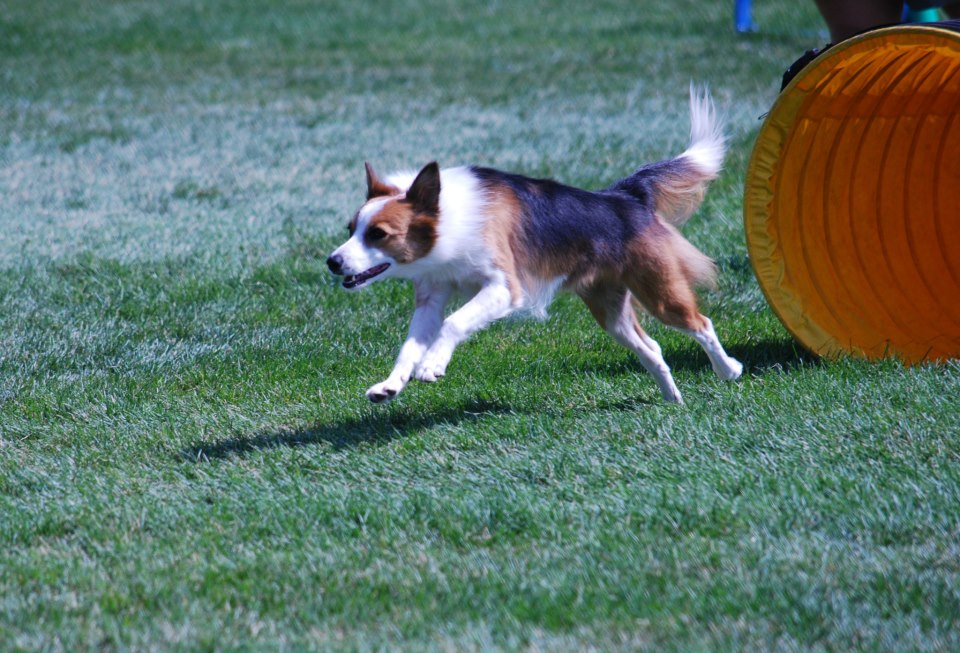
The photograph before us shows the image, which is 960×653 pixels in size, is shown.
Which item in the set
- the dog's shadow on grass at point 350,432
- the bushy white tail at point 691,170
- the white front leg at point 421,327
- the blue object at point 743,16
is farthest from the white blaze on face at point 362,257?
the blue object at point 743,16

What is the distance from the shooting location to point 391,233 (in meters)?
5.02

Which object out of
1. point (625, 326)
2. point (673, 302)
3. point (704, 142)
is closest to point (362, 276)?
point (625, 326)

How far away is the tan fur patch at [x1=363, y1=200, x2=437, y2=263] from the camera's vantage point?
5004 mm

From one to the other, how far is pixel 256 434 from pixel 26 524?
1196mm

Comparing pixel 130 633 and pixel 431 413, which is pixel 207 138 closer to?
pixel 431 413

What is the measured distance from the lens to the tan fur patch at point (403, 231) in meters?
5.00

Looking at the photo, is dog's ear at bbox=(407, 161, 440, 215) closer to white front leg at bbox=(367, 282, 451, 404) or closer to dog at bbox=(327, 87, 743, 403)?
dog at bbox=(327, 87, 743, 403)

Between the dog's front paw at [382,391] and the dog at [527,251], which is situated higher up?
the dog at [527,251]

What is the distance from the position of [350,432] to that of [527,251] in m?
1.11

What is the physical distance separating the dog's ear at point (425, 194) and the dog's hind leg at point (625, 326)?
3.04 ft

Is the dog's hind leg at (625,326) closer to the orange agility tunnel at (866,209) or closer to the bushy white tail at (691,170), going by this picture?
the bushy white tail at (691,170)

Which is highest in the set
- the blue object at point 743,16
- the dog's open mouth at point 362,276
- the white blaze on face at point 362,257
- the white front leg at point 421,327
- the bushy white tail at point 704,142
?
the bushy white tail at point 704,142

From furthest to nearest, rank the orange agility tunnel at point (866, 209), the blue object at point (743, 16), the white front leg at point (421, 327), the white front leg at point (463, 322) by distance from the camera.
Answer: the blue object at point (743, 16)
the orange agility tunnel at point (866, 209)
the white front leg at point (421, 327)
the white front leg at point (463, 322)

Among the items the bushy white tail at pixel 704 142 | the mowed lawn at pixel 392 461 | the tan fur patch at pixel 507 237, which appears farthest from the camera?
the bushy white tail at pixel 704 142
